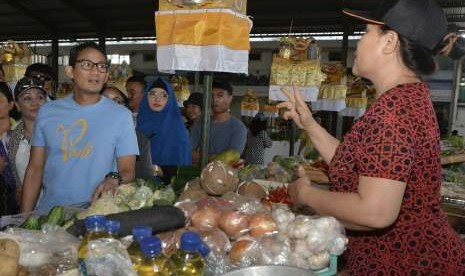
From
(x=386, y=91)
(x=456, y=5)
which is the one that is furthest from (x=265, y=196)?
(x=456, y=5)

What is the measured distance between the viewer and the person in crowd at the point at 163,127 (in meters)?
4.07

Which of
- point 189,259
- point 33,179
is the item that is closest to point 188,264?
point 189,259

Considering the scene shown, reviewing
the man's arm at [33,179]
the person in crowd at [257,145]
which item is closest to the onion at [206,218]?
the man's arm at [33,179]

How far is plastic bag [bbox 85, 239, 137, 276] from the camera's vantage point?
115cm

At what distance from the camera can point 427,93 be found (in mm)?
1467

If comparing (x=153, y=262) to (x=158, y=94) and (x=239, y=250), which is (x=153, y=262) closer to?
(x=239, y=250)

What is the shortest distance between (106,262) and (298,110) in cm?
130

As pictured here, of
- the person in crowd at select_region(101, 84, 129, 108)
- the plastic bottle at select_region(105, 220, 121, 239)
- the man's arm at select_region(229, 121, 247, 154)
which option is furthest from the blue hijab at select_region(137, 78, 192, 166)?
the plastic bottle at select_region(105, 220, 121, 239)

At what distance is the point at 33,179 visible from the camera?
2619mm

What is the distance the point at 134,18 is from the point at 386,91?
50.3 feet

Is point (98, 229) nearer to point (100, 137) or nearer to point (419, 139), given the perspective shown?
point (419, 139)

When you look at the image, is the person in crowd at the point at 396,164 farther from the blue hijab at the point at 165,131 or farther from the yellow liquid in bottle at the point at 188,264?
the blue hijab at the point at 165,131

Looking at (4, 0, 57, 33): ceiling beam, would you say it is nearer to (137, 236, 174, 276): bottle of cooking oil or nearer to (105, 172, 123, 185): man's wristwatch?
(105, 172, 123, 185): man's wristwatch

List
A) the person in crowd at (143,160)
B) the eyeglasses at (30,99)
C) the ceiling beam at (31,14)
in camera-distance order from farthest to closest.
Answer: the ceiling beam at (31,14), the person in crowd at (143,160), the eyeglasses at (30,99)
